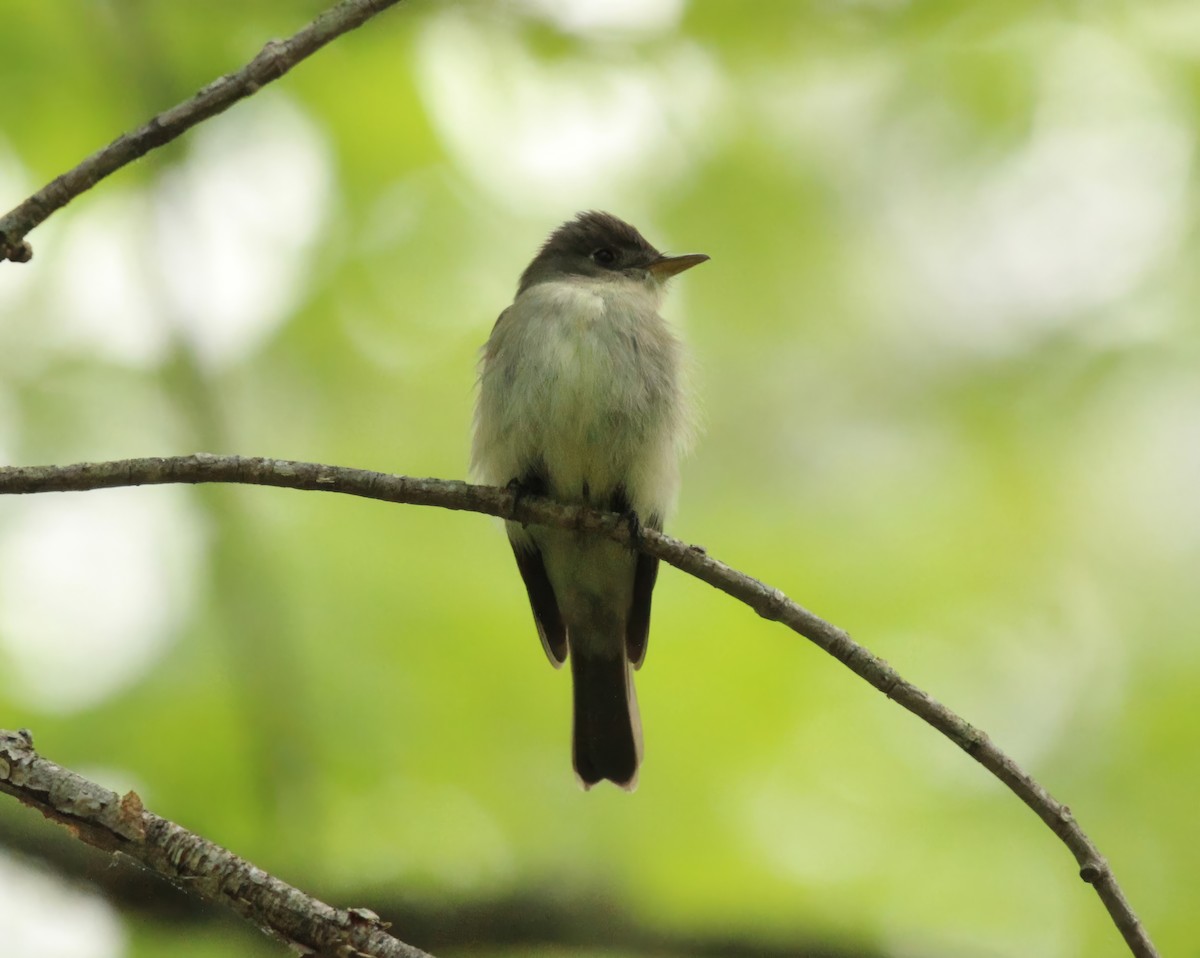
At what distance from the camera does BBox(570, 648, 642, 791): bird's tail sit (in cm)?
552

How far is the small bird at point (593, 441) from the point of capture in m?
5.03

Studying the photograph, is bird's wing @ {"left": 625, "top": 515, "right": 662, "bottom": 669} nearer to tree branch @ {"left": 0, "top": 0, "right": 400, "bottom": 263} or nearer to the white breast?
the white breast

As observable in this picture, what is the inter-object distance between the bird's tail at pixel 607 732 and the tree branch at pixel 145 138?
3058 millimetres

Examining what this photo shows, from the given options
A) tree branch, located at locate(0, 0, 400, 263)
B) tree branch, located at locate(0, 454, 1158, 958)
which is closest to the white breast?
tree branch, located at locate(0, 454, 1158, 958)

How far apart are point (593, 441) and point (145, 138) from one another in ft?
7.17

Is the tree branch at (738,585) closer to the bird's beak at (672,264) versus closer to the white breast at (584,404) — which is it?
the white breast at (584,404)

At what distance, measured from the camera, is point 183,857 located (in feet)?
9.24

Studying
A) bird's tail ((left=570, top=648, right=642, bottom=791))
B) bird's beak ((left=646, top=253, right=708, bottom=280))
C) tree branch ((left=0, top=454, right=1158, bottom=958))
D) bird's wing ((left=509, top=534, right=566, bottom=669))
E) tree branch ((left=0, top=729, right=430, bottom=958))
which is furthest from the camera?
bird's beak ((left=646, top=253, right=708, bottom=280))

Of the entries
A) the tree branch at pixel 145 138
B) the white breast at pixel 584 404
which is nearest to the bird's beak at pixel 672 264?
the white breast at pixel 584 404

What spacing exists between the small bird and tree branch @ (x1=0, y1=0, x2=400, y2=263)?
6.22 feet

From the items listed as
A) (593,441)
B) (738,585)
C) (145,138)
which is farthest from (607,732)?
(145,138)

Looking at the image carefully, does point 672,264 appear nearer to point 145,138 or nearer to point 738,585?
point 738,585

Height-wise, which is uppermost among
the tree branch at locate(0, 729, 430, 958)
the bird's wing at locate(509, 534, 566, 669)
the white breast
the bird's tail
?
the white breast

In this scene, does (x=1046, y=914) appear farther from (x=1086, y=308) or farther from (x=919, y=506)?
(x=1086, y=308)
